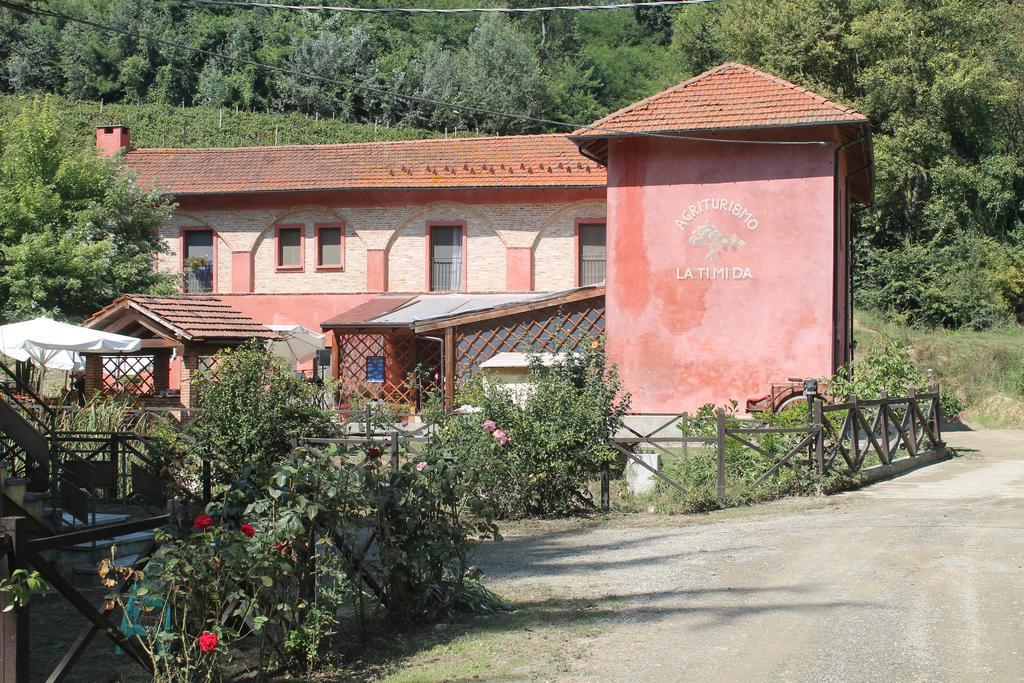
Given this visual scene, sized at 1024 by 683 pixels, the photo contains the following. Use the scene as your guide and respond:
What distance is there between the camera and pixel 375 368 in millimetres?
27938

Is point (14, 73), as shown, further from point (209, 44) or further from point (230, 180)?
point (230, 180)

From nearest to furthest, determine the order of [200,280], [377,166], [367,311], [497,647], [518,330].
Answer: [497,647], [518,330], [367,311], [377,166], [200,280]

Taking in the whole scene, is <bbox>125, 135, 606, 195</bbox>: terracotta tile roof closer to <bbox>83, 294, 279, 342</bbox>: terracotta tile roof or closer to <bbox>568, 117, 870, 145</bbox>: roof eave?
<bbox>568, 117, 870, 145</bbox>: roof eave

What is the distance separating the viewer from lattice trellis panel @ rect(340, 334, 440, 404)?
27609 mm

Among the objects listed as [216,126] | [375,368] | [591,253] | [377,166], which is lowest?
[375,368]

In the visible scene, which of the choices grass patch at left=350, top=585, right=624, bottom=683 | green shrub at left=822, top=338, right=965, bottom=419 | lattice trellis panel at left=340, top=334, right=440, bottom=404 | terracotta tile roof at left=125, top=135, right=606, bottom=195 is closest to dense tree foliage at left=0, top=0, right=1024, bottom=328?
terracotta tile roof at left=125, top=135, right=606, bottom=195

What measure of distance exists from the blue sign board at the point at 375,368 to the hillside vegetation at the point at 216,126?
33230mm

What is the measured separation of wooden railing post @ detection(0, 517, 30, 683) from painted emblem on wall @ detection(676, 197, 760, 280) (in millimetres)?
17320

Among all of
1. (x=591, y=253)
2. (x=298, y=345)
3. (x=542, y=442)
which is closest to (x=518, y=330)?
(x=298, y=345)

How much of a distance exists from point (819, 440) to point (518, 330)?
442 inches

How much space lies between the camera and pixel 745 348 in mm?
21281

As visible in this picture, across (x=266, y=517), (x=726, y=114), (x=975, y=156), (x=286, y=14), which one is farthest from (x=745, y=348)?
(x=286, y=14)

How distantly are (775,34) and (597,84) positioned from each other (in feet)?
97.2

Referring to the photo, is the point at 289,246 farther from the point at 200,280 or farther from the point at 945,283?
the point at 945,283
